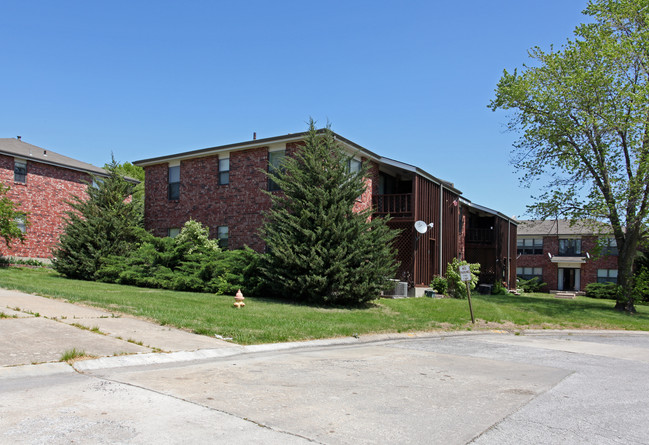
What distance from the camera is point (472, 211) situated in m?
33.7

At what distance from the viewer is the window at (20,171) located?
88.3ft

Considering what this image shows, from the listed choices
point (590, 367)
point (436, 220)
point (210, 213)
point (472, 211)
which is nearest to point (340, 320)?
point (590, 367)

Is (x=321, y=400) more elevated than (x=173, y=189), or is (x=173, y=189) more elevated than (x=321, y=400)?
(x=173, y=189)

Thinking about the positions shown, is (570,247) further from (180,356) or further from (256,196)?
(180,356)

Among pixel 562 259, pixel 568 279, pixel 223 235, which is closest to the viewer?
pixel 223 235

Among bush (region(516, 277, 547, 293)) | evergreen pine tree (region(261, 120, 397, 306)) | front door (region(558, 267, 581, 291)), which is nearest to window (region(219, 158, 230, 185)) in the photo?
evergreen pine tree (region(261, 120, 397, 306))

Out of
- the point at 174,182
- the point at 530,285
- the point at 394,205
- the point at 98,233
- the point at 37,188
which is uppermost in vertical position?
the point at 37,188

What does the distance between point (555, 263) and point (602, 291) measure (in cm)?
894

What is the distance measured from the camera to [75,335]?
27.1 feet

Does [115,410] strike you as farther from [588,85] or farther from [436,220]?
[588,85]

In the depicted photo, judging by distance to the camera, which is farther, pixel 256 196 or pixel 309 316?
pixel 256 196

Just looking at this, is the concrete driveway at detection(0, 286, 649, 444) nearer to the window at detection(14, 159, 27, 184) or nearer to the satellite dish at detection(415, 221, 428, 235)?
the satellite dish at detection(415, 221, 428, 235)

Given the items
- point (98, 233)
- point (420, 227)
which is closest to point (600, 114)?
point (420, 227)

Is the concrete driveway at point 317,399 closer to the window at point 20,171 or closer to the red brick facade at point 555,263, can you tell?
the window at point 20,171
